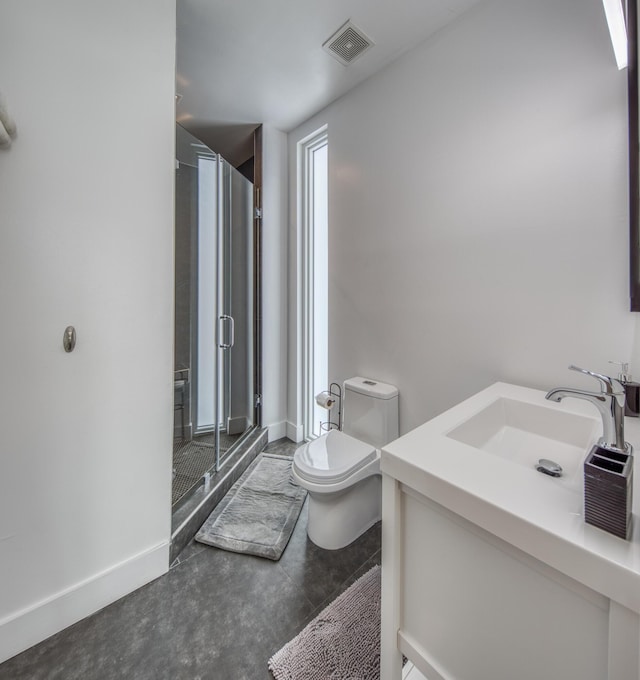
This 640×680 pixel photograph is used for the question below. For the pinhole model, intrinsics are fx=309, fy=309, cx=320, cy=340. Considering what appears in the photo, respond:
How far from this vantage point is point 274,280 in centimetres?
263

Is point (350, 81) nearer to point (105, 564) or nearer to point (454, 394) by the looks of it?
point (454, 394)

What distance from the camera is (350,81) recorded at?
1961 millimetres

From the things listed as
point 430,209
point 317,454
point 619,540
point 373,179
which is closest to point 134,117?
point 373,179

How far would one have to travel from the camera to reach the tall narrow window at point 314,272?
8.13ft

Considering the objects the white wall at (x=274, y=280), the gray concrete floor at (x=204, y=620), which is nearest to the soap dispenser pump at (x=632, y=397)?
the gray concrete floor at (x=204, y=620)

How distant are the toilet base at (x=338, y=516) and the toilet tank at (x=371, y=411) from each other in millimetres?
241

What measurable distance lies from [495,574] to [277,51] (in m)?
2.45

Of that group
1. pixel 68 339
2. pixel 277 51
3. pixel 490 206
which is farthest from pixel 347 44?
pixel 68 339

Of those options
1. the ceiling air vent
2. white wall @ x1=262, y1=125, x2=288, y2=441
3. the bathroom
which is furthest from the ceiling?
white wall @ x1=262, y1=125, x2=288, y2=441

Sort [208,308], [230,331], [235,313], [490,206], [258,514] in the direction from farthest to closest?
[235,313] < [230,331] < [208,308] < [258,514] < [490,206]

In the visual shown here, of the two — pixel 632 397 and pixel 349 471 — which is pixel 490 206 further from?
pixel 349 471

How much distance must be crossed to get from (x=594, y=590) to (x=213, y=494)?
1.79 m

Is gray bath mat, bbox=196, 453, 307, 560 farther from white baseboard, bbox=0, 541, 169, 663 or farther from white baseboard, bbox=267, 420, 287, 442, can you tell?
white baseboard, bbox=267, 420, 287, 442

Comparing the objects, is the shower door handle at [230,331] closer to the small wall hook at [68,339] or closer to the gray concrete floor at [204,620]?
the small wall hook at [68,339]
